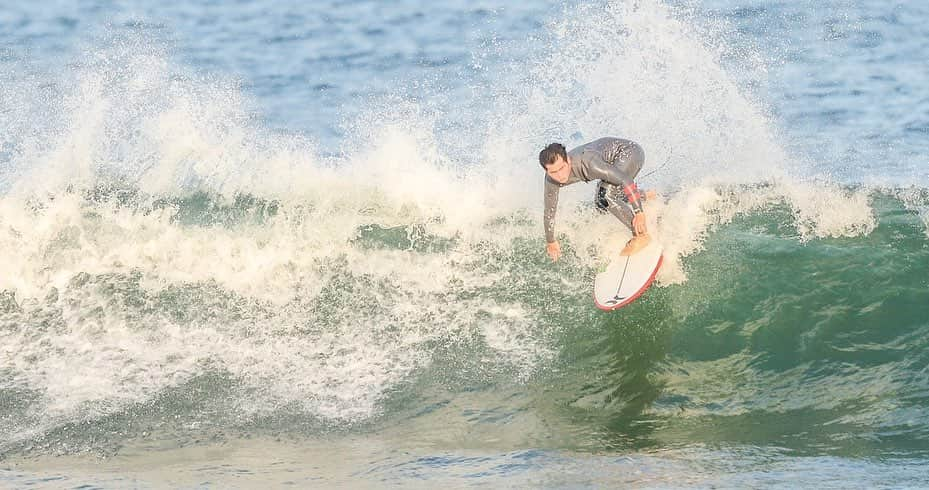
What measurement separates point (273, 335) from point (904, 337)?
5.70 metres

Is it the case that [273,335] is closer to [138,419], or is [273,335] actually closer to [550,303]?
[138,419]

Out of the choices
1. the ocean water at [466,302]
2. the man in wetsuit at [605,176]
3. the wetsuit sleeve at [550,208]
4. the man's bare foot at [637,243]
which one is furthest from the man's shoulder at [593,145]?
the ocean water at [466,302]

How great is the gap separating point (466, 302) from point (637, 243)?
175cm

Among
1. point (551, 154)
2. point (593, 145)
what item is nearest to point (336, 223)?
point (593, 145)

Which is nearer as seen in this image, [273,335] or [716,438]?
[716,438]

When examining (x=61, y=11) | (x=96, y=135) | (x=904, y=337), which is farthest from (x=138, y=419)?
(x=61, y=11)

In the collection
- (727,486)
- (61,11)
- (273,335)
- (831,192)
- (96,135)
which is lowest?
(727,486)

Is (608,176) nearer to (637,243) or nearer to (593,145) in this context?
(593,145)

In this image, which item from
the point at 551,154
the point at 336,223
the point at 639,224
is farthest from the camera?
the point at 336,223

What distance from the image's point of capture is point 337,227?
1234 centimetres

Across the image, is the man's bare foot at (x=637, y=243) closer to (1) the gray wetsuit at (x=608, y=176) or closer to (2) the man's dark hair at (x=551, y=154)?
(1) the gray wetsuit at (x=608, y=176)

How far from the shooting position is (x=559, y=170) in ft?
32.3

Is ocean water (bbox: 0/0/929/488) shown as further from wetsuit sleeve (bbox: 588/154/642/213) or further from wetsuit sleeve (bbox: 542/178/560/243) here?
wetsuit sleeve (bbox: 588/154/642/213)

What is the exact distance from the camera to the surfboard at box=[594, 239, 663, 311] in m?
10.2
